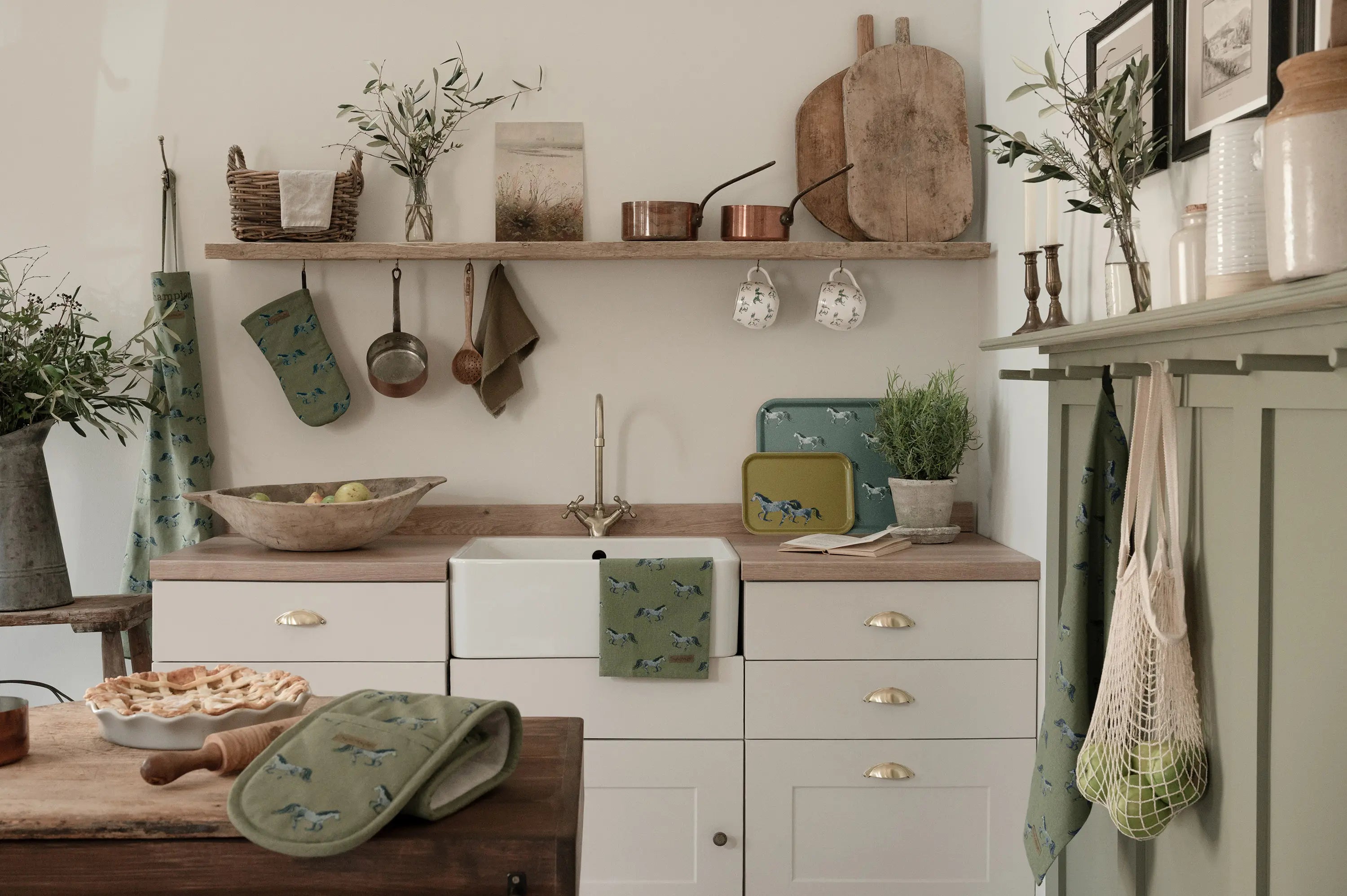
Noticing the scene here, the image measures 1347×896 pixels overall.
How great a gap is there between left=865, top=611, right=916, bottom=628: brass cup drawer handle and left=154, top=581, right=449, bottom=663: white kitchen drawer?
919 millimetres

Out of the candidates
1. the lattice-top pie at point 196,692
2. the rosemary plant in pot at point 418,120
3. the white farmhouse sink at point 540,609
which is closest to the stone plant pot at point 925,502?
the white farmhouse sink at point 540,609

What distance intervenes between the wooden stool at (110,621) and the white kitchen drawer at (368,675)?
222 mm

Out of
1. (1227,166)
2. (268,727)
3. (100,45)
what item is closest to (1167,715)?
(1227,166)

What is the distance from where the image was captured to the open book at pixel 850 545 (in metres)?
2.46

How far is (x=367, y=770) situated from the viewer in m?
1.04

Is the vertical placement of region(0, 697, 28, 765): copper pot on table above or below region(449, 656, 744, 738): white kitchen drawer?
above

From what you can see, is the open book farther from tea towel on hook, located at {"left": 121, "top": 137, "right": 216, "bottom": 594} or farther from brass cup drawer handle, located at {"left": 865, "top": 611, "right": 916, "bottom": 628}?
tea towel on hook, located at {"left": 121, "top": 137, "right": 216, "bottom": 594}

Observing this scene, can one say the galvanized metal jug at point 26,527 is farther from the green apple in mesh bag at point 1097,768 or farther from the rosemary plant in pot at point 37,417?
the green apple in mesh bag at point 1097,768

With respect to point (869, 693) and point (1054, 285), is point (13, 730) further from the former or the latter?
point (1054, 285)

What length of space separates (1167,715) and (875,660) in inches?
33.8

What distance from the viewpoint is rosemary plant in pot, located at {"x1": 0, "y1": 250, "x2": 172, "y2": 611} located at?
253cm

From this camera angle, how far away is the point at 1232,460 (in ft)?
4.96

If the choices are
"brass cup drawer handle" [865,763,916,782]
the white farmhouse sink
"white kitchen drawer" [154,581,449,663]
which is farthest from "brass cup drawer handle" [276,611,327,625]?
"brass cup drawer handle" [865,763,916,782]

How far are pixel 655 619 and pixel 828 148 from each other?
4.32ft
